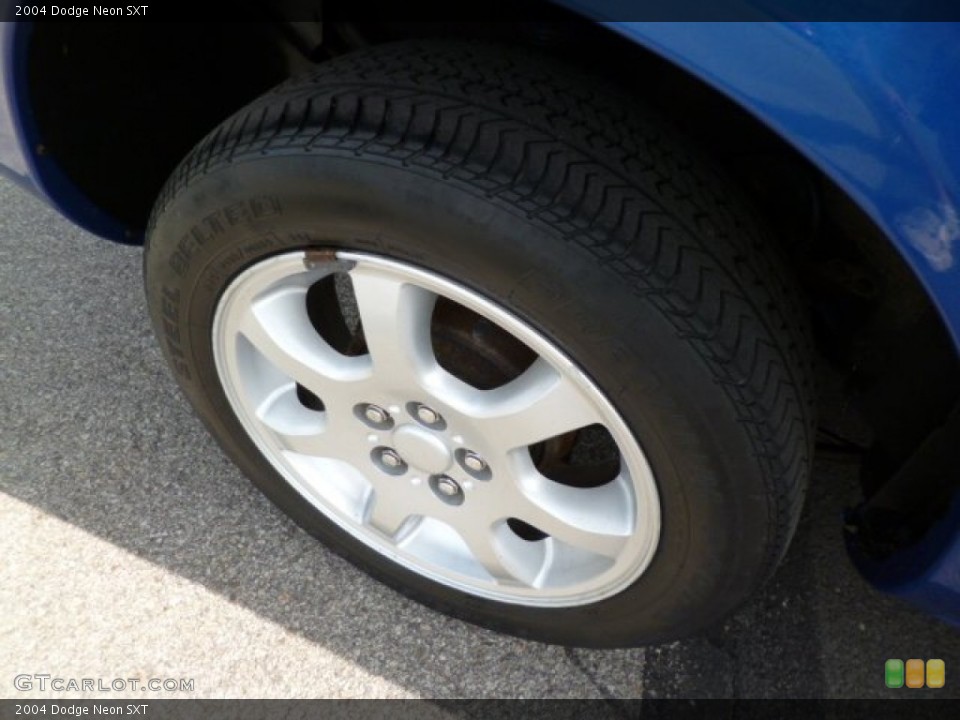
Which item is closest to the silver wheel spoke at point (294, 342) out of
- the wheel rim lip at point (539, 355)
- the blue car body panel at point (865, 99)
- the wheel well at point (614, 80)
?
the wheel rim lip at point (539, 355)

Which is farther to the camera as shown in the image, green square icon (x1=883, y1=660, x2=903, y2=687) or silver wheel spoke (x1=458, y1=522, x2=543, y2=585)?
green square icon (x1=883, y1=660, x2=903, y2=687)

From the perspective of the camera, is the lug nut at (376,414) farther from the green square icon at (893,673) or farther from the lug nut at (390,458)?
the green square icon at (893,673)

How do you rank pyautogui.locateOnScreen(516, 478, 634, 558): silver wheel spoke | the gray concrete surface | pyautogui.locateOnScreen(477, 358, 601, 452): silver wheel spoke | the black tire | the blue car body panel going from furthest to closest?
the gray concrete surface
pyautogui.locateOnScreen(516, 478, 634, 558): silver wheel spoke
pyautogui.locateOnScreen(477, 358, 601, 452): silver wheel spoke
the black tire
the blue car body panel

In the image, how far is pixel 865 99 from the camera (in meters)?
0.85

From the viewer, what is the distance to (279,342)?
1.36 meters

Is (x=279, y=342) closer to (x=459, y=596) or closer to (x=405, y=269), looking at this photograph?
(x=405, y=269)

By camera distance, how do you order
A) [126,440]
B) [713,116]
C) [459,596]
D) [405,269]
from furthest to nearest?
[126,440], [459,596], [713,116], [405,269]

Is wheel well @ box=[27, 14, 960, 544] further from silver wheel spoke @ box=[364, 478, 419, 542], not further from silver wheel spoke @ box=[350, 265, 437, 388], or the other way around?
silver wheel spoke @ box=[364, 478, 419, 542]

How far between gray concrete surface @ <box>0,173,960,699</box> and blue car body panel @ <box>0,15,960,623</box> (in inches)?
37.2

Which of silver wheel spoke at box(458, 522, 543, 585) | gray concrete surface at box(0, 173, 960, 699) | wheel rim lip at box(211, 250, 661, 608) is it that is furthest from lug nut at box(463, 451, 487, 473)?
gray concrete surface at box(0, 173, 960, 699)

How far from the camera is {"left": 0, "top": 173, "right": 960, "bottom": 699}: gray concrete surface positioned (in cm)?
162

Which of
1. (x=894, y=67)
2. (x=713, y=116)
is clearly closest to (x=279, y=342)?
(x=713, y=116)

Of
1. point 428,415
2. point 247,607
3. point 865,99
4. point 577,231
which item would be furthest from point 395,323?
point 247,607

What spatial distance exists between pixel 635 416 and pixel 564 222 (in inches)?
10.6
